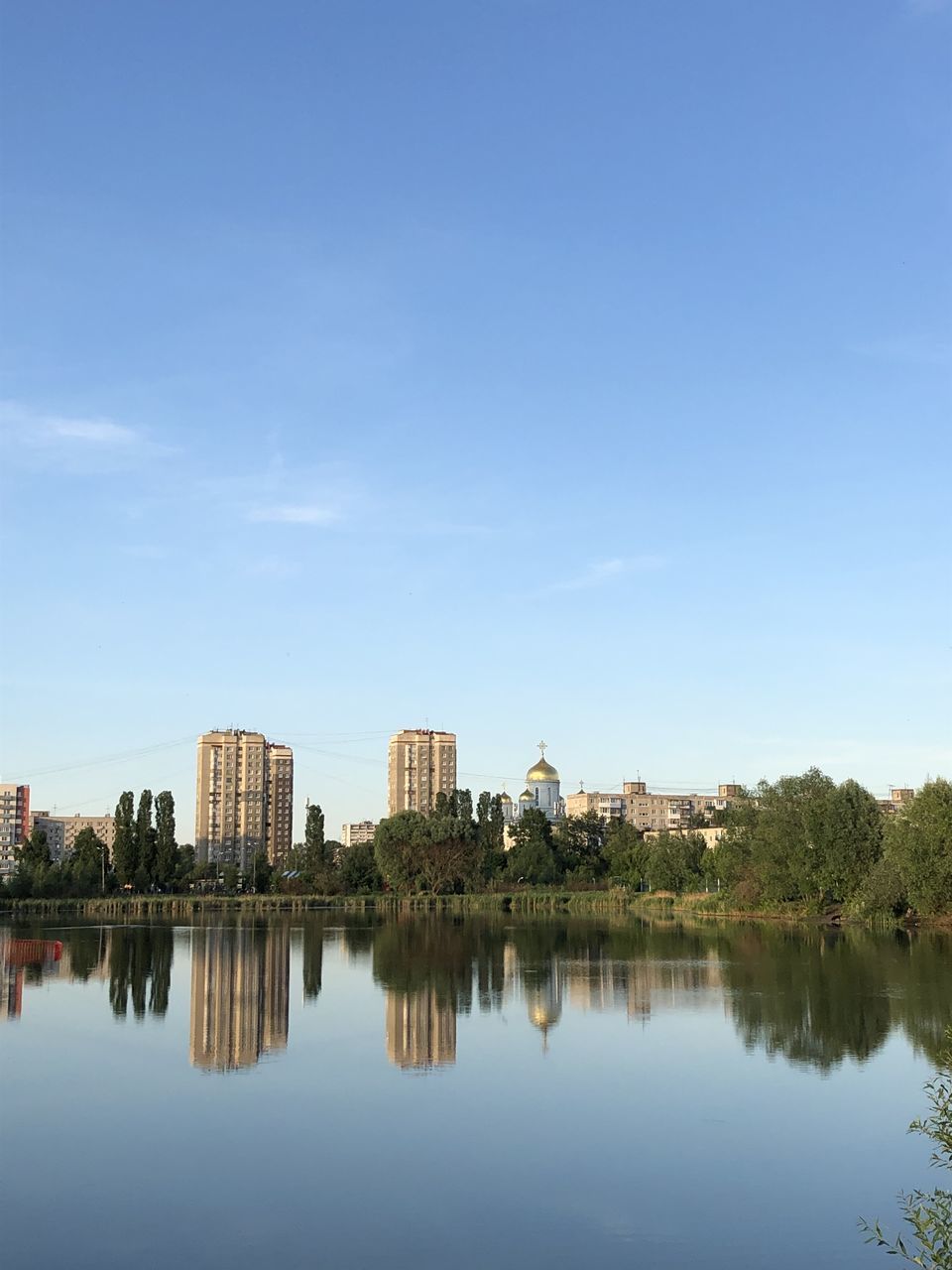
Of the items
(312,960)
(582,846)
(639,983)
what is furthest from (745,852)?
(582,846)

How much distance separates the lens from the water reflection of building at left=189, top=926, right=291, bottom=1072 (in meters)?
22.4

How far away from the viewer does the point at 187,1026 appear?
25.2m

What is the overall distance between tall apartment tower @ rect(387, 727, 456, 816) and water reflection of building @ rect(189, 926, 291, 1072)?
386 ft

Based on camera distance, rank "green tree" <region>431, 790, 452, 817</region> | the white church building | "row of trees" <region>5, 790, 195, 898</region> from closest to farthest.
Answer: "row of trees" <region>5, 790, 195, 898</region>
"green tree" <region>431, 790, 452, 817</region>
the white church building

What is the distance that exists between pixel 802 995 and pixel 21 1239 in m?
21.5

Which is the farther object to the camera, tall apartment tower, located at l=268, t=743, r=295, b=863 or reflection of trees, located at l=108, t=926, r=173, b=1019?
tall apartment tower, located at l=268, t=743, r=295, b=863

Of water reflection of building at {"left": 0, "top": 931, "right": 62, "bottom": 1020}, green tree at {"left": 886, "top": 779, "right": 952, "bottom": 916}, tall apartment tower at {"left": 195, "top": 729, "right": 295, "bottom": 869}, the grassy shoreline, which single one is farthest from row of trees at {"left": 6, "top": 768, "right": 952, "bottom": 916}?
tall apartment tower at {"left": 195, "top": 729, "right": 295, "bottom": 869}

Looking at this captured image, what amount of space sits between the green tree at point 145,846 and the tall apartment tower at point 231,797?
63.3 meters

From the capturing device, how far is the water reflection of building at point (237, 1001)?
22438mm

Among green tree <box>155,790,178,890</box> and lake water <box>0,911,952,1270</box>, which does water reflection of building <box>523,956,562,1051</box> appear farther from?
green tree <box>155,790,178,890</box>

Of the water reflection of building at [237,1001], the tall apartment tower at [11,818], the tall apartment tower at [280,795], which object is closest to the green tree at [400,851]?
the water reflection of building at [237,1001]

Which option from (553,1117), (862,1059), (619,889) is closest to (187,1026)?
(553,1117)

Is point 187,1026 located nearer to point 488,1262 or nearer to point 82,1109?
point 82,1109

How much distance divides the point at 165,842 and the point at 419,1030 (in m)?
78.0
